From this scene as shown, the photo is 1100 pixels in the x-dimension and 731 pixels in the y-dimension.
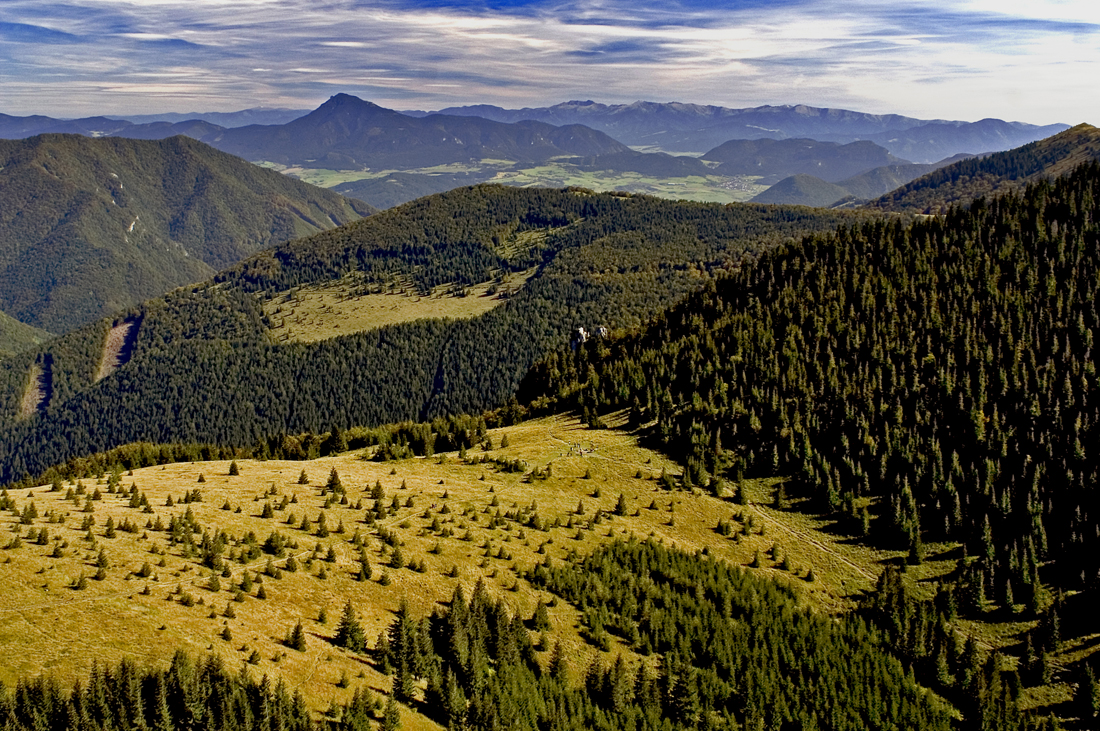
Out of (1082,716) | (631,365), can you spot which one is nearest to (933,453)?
(1082,716)

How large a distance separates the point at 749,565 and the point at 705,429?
1715 inches

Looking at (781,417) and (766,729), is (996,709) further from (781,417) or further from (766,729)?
(781,417)

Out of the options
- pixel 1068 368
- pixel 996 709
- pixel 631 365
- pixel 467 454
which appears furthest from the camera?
pixel 631 365

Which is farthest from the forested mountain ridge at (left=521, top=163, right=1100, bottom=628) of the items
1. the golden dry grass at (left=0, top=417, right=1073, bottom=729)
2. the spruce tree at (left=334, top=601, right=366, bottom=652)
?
the spruce tree at (left=334, top=601, right=366, bottom=652)

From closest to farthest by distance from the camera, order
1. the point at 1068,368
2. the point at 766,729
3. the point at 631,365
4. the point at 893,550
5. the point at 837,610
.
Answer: the point at 766,729 → the point at 837,610 → the point at 893,550 → the point at 1068,368 → the point at 631,365

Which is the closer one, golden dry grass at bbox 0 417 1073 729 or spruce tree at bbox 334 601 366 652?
golden dry grass at bbox 0 417 1073 729

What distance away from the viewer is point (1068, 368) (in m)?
163

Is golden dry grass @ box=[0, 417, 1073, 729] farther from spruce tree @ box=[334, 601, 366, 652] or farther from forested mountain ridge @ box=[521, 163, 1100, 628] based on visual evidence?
forested mountain ridge @ box=[521, 163, 1100, 628]

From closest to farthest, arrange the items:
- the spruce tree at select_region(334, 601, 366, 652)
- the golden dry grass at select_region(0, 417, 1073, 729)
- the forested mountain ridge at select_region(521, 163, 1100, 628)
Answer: the golden dry grass at select_region(0, 417, 1073, 729), the spruce tree at select_region(334, 601, 366, 652), the forested mountain ridge at select_region(521, 163, 1100, 628)

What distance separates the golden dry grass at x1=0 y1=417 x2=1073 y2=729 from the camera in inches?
2472

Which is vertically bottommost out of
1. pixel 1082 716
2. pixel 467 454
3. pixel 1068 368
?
pixel 1082 716

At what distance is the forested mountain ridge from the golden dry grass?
946 centimetres

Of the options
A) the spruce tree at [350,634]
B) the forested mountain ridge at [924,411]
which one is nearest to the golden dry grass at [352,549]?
the spruce tree at [350,634]

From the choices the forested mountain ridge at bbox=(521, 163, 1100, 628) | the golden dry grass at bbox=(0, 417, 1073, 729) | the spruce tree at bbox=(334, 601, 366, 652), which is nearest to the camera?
the golden dry grass at bbox=(0, 417, 1073, 729)
